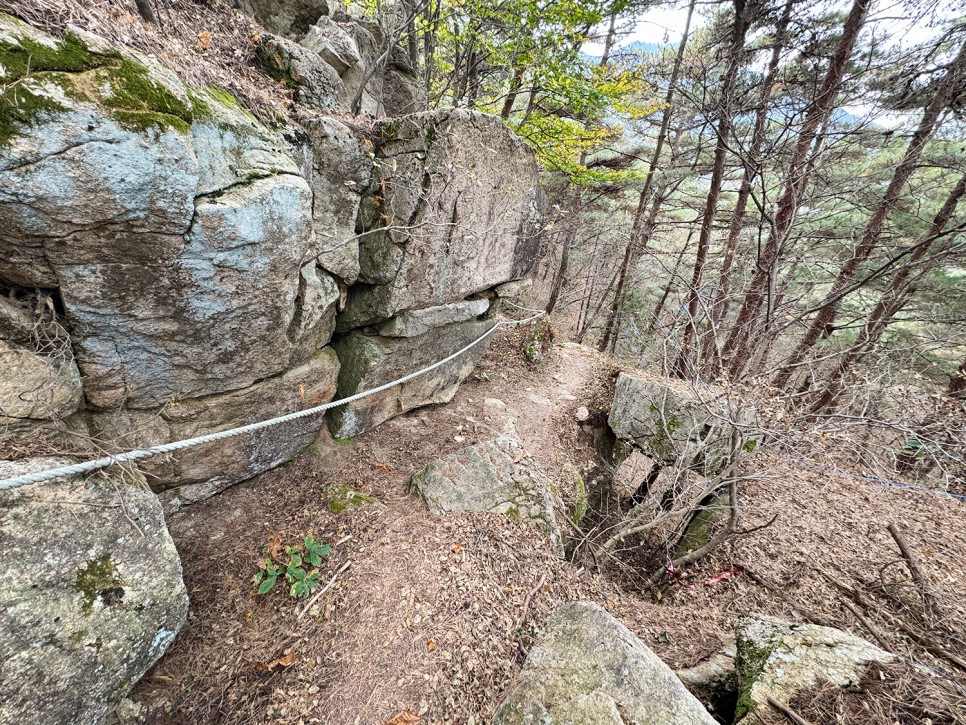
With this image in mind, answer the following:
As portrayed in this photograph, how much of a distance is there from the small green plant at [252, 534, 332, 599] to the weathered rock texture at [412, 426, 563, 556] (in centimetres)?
119

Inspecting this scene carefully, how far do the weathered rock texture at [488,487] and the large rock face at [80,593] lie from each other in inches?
89.5

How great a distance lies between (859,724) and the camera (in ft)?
7.45

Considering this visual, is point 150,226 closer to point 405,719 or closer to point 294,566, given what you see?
point 294,566

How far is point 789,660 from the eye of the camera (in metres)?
2.84

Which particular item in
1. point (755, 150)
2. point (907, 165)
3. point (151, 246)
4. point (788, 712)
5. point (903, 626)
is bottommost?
point (903, 626)

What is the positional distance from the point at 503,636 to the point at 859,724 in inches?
91.8

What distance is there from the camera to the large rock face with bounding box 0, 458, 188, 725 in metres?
1.85

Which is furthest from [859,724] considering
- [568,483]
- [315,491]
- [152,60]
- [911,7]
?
[911,7]

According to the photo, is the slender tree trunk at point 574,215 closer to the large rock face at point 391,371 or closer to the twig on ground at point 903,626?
the large rock face at point 391,371

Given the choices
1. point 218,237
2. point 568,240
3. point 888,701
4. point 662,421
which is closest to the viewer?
point 888,701

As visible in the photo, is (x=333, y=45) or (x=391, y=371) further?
(x=391, y=371)

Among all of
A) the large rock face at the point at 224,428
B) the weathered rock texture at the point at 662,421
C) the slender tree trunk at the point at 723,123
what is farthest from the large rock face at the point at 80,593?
the weathered rock texture at the point at 662,421

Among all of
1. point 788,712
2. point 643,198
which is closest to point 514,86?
point 643,198

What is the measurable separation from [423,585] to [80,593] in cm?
226
